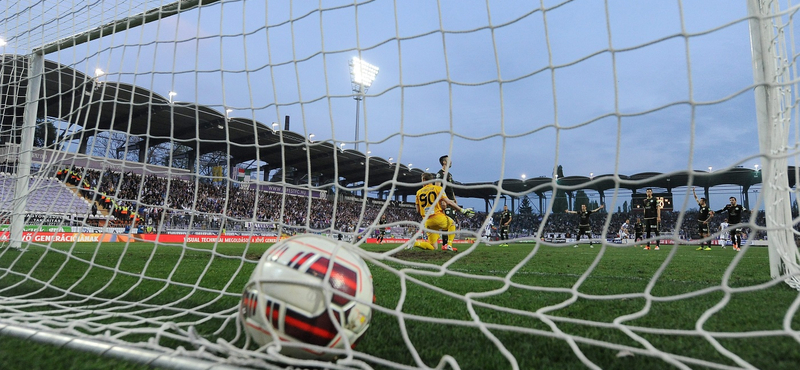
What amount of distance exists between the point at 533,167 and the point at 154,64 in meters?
61.5

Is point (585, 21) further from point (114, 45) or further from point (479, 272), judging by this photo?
point (114, 45)

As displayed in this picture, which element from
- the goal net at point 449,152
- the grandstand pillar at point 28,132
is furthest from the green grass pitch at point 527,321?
the grandstand pillar at point 28,132

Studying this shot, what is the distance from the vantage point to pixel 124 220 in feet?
52.4

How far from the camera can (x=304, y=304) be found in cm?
155

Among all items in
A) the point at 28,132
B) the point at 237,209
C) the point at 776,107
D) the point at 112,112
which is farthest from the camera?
the point at 237,209

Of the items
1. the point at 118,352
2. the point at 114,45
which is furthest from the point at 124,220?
the point at 118,352

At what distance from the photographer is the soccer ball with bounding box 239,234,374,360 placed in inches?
60.4

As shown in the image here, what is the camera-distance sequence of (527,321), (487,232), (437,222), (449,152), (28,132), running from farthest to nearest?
(487,232)
(437,222)
(28,132)
(449,152)
(527,321)

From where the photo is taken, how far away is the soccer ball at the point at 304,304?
153 centimetres

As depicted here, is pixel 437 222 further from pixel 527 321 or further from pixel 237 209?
pixel 237 209

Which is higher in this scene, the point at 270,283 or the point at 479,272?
the point at 270,283

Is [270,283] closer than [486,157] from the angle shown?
Yes

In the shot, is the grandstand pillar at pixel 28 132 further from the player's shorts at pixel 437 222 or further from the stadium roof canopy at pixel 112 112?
the player's shorts at pixel 437 222

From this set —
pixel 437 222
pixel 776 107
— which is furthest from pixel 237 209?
pixel 776 107
